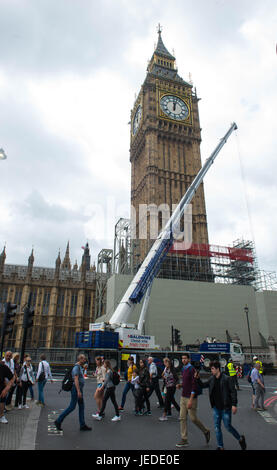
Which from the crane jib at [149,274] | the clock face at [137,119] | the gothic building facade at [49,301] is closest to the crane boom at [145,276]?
the crane jib at [149,274]

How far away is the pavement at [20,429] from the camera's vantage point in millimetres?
5762

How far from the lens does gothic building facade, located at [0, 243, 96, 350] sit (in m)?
50.0

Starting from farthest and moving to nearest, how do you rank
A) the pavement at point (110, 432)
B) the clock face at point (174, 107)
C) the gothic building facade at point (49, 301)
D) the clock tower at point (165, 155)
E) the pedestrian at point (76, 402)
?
the clock face at point (174, 107)
the clock tower at point (165, 155)
the gothic building facade at point (49, 301)
the pedestrian at point (76, 402)
the pavement at point (110, 432)

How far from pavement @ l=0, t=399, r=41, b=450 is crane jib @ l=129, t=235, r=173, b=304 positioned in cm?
1476

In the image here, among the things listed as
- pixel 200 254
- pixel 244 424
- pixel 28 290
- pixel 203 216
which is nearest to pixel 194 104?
pixel 203 216

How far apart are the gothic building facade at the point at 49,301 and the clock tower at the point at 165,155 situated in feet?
39.3

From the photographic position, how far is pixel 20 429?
276 inches

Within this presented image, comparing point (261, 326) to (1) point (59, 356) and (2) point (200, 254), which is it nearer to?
(2) point (200, 254)

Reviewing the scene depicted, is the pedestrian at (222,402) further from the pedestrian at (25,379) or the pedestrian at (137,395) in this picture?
the pedestrian at (25,379)

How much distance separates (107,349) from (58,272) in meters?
34.6

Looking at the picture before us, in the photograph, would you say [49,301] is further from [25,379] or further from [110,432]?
[110,432]

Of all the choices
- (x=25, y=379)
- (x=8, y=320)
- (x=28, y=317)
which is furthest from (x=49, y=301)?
(x=25, y=379)

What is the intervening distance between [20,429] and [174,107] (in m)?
66.5
